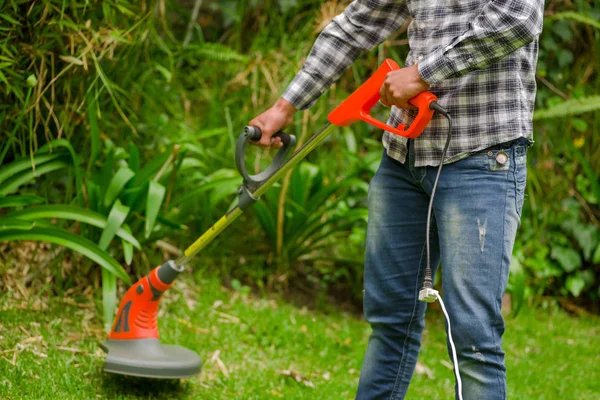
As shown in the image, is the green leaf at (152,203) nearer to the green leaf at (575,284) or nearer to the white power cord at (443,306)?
the white power cord at (443,306)

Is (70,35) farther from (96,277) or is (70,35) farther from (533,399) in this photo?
(533,399)

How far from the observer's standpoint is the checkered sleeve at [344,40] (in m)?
2.06

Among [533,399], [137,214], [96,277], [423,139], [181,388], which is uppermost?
[423,139]

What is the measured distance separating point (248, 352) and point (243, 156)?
1.15 m

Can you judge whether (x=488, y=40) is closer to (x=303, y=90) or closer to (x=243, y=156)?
(x=303, y=90)

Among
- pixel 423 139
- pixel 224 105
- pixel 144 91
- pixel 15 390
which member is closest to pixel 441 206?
pixel 423 139

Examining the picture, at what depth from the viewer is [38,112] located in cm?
273

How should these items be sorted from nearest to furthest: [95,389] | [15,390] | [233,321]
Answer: [15,390], [95,389], [233,321]

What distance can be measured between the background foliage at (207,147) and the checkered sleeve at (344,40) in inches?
35.9

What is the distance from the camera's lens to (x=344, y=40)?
6.84 feet

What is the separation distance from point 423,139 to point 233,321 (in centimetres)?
162

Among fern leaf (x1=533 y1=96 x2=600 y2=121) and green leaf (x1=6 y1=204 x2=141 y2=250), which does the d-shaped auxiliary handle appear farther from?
fern leaf (x1=533 y1=96 x2=600 y2=121)

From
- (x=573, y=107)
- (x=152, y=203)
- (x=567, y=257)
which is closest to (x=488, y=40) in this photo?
(x=152, y=203)

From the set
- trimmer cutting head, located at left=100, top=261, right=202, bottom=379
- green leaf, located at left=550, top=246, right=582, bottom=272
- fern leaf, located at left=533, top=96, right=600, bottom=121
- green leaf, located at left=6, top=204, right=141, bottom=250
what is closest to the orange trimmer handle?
trimmer cutting head, located at left=100, top=261, right=202, bottom=379
